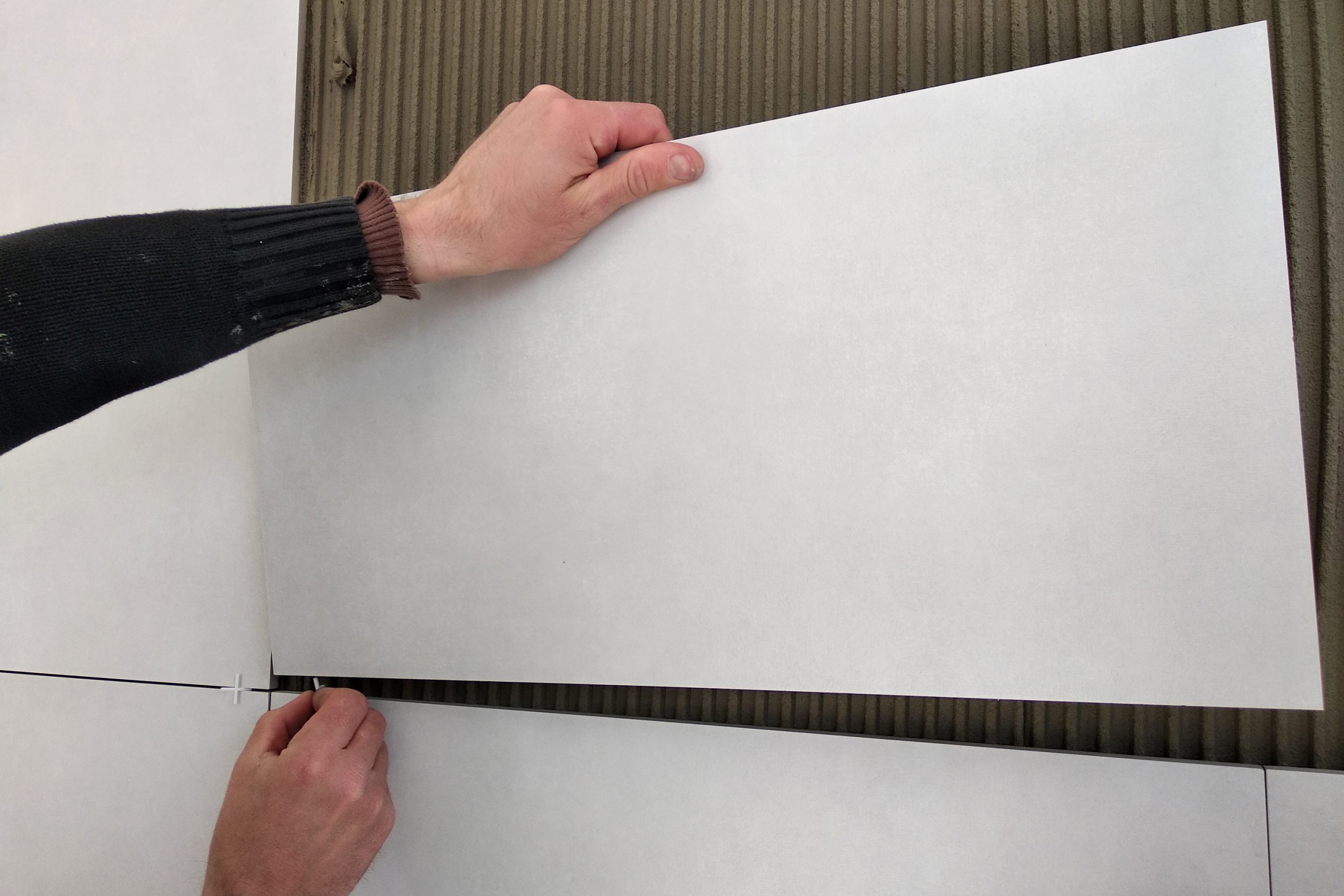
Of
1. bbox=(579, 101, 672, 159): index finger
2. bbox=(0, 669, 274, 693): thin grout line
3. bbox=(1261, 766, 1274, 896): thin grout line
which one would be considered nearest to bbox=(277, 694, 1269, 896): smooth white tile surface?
bbox=(1261, 766, 1274, 896): thin grout line

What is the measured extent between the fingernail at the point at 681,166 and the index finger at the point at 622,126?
0.15 ft

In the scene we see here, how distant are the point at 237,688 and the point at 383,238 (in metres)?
0.58

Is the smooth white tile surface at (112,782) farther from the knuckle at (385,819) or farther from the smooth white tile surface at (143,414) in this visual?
the knuckle at (385,819)

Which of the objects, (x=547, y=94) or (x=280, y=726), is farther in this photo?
(x=280, y=726)

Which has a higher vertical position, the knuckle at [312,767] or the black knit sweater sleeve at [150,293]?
the black knit sweater sleeve at [150,293]

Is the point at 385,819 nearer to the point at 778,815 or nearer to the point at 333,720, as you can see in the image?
the point at 333,720

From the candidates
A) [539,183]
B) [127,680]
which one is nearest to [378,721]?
[127,680]

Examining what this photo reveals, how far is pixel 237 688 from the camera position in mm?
927

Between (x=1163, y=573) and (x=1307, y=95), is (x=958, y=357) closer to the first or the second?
(x=1163, y=573)

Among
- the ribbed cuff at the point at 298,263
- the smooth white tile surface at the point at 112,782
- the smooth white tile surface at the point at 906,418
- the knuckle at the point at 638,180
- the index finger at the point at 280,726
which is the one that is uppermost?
the knuckle at the point at 638,180

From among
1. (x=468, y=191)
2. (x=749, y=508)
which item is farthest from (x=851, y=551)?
(x=468, y=191)

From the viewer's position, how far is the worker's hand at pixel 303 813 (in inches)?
28.3

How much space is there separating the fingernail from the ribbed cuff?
0.94 feet

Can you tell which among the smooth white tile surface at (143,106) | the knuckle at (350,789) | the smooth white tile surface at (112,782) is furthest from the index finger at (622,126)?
the smooth white tile surface at (112,782)
